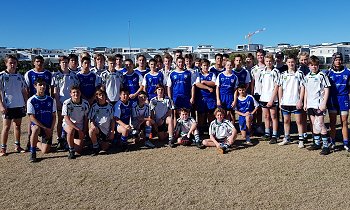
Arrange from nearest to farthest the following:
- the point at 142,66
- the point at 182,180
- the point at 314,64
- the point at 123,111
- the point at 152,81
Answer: the point at 182,180
the point at 314,64
the point at 123,111
the point at 152,81
the point at 142,66

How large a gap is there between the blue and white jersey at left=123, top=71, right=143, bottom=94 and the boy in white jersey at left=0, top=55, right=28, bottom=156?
2195 mm

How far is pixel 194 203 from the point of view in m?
4.00

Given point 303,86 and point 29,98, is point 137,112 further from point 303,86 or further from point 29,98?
point 303,86

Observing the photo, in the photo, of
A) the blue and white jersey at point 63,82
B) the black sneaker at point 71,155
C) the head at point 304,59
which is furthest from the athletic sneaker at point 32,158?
the head at point 304,59

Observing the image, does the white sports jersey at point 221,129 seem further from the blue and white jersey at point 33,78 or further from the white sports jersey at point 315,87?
the blue and white jersey at point 33,78

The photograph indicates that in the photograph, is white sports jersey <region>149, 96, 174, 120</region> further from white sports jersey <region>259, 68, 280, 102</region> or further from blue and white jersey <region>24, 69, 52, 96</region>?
blue and white jersey <region>24, 69, 52, 96</region>

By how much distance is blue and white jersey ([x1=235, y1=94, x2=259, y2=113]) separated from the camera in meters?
7.34

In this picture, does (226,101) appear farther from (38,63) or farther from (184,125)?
(38,63)

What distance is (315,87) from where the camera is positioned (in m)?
6.14

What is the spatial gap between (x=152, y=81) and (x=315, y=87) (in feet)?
11.5

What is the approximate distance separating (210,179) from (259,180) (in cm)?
73

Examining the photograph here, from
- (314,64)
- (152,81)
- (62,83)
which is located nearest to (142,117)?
(152,81)

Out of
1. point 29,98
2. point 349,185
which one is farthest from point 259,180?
point 29,98

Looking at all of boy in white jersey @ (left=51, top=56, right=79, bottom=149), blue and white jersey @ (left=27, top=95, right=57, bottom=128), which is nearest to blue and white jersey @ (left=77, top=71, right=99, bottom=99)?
boy in white jersey @ (left=51, top=56, right=79, bottom=149)
